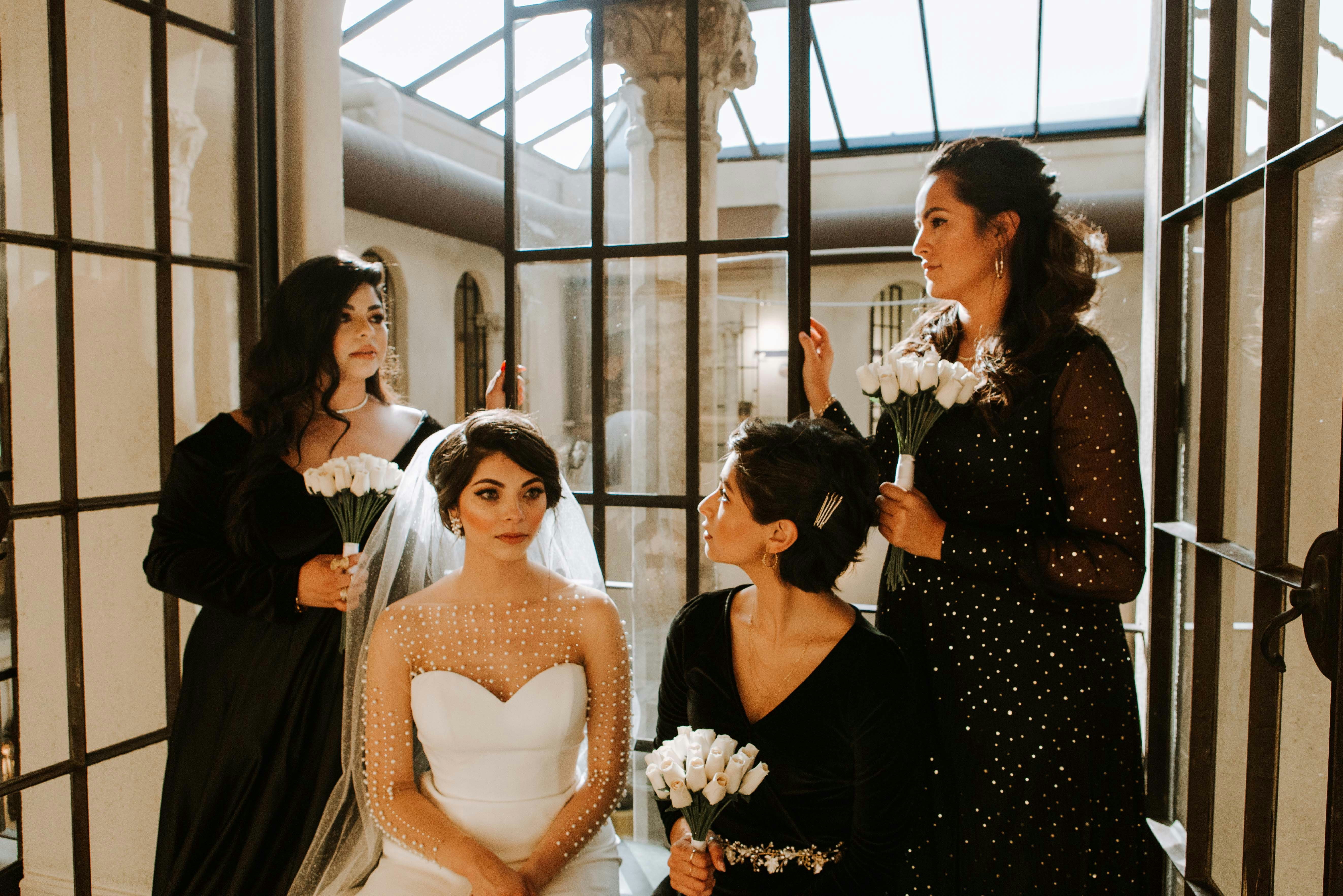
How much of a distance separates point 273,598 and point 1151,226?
2371mm

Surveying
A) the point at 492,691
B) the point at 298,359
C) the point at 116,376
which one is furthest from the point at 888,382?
the point at 116,376

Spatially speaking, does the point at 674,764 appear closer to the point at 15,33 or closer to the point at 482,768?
the point at 482,768

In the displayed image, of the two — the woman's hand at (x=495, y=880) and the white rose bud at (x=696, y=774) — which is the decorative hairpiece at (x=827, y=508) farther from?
the woman's hand at (x=495, y=880)

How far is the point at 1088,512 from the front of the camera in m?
1.84

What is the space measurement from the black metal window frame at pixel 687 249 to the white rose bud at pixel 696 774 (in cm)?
101

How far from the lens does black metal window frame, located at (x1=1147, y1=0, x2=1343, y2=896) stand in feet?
5.13

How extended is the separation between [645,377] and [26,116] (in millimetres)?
1700

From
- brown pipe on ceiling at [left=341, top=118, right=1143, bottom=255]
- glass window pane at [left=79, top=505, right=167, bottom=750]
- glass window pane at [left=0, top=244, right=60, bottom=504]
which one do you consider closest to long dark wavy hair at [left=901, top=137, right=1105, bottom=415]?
glass window pane at [left=0, top=244, right=60, bottom=504]

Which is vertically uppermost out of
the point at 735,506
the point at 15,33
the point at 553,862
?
the point at 15,33

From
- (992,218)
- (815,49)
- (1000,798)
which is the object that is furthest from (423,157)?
(1000,798)

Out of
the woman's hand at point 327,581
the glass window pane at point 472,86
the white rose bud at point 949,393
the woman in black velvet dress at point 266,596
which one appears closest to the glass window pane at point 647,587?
the woman in black velvet dress at point 266,596

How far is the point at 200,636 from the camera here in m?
2.37

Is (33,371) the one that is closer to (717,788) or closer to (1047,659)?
(717,788)

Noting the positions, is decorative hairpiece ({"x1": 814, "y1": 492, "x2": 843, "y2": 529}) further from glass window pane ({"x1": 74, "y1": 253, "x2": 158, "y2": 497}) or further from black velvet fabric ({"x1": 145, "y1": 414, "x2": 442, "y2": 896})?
glass window pane ({"x1": 74, "y1": 253, "x2": 158, "y2": 497})
